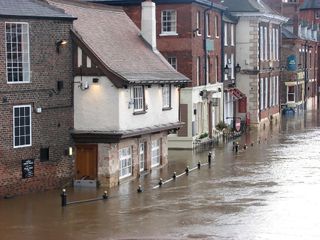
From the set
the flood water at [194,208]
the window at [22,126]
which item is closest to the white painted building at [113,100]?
the flood water at [194,208]

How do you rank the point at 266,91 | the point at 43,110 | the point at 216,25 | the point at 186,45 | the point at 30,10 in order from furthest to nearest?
1. the point at 266,91
2. the point at 216,25
3. the point at 186,45
4. the point at 43,110
5. the point at 30,10

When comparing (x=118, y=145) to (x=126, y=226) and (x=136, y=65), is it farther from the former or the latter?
(x=126, y=226)

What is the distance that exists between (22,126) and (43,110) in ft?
4.18

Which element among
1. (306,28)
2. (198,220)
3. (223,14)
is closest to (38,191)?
(198,220)

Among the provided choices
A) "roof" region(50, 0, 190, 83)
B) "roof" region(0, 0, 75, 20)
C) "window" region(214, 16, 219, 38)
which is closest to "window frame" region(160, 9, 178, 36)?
"window" region(214, 16, 219, 38)

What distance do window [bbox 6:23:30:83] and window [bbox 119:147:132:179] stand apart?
18.8 feet

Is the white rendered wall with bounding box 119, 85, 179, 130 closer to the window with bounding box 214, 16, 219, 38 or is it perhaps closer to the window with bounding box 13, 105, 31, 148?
the window with bounding box 13, 105, 31, 148

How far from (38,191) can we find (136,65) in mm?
7945

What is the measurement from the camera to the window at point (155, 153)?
36681 millimetres

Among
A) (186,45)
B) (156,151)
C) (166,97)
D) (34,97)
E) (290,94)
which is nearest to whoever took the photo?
(34,97)

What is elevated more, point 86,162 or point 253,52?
point 253,52

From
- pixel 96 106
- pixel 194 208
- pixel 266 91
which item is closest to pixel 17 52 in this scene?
pixel 96 106

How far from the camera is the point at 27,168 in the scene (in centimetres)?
2945

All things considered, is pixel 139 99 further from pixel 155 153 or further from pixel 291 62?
pixel 291 62
